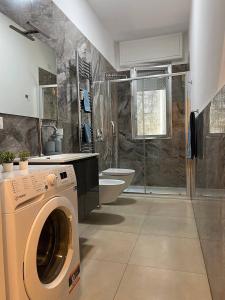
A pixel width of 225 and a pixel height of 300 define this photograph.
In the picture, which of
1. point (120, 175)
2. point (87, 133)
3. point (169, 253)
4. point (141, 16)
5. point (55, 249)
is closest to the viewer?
point (55, 249)

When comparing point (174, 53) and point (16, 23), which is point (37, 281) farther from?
point (174, 53)

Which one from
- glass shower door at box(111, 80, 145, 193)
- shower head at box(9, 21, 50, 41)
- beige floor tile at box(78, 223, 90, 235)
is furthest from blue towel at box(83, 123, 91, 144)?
glass shower door at box(111, 80, 145, 193)

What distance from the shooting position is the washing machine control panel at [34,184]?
36.3 inches

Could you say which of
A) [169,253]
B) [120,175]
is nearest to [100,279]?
[169,253]

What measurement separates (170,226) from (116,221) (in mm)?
617

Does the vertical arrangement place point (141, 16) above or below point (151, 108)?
above

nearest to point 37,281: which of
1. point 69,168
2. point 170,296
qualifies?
point 69,168

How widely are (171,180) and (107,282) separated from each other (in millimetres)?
2856

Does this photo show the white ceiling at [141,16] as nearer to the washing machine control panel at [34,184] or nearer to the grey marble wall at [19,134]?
the grey marble wall at [19,134]

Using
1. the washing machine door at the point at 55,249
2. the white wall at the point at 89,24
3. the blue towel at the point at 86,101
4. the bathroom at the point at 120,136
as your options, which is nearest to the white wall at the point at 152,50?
the bathroom at the point at 120,136

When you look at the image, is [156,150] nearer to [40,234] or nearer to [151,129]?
[151,129]

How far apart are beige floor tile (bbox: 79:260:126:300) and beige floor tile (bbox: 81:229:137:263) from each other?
10 centimetres

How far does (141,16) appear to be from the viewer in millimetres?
3734

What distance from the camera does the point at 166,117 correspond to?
440cm
